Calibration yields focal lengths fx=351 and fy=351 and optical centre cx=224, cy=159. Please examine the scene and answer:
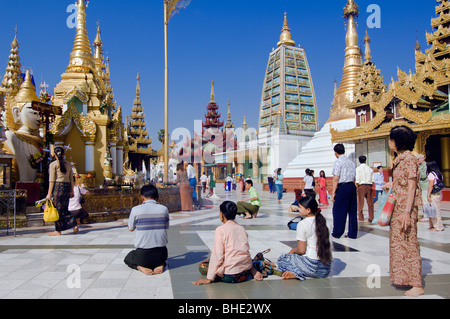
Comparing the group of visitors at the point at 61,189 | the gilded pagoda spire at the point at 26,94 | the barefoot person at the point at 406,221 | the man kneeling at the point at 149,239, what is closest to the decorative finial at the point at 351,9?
the gilded pagoda spire at the point at 26,94

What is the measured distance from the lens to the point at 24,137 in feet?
35.4

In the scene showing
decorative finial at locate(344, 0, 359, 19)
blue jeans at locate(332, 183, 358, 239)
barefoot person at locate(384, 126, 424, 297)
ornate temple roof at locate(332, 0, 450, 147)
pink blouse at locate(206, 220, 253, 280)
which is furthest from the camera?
decorative finial at locate(344, 0, 359, 19)

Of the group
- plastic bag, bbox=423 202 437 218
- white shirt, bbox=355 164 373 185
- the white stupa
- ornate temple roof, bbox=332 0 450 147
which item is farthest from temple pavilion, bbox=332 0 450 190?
plastic bag, bbox=423 202 437 218

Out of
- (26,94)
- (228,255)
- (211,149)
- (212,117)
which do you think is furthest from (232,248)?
(212,117)

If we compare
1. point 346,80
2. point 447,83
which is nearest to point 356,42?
point 346,80

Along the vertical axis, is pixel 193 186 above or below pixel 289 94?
below

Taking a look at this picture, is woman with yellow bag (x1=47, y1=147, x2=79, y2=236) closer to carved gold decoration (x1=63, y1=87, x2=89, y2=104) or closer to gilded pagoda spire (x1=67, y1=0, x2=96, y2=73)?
carved gold decoration (x1=63, y1=87, x2=89, y2=104)

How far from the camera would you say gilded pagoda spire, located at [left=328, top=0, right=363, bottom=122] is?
30.0m

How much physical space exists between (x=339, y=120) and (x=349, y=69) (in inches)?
201

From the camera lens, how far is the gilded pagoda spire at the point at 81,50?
15.2 m

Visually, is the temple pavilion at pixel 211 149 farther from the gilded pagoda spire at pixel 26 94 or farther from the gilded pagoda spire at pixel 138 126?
the gilded pagoda spire at pixel 26 94

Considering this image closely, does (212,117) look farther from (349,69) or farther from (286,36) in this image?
(349,69)

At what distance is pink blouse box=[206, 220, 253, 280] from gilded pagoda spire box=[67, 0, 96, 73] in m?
13.6
